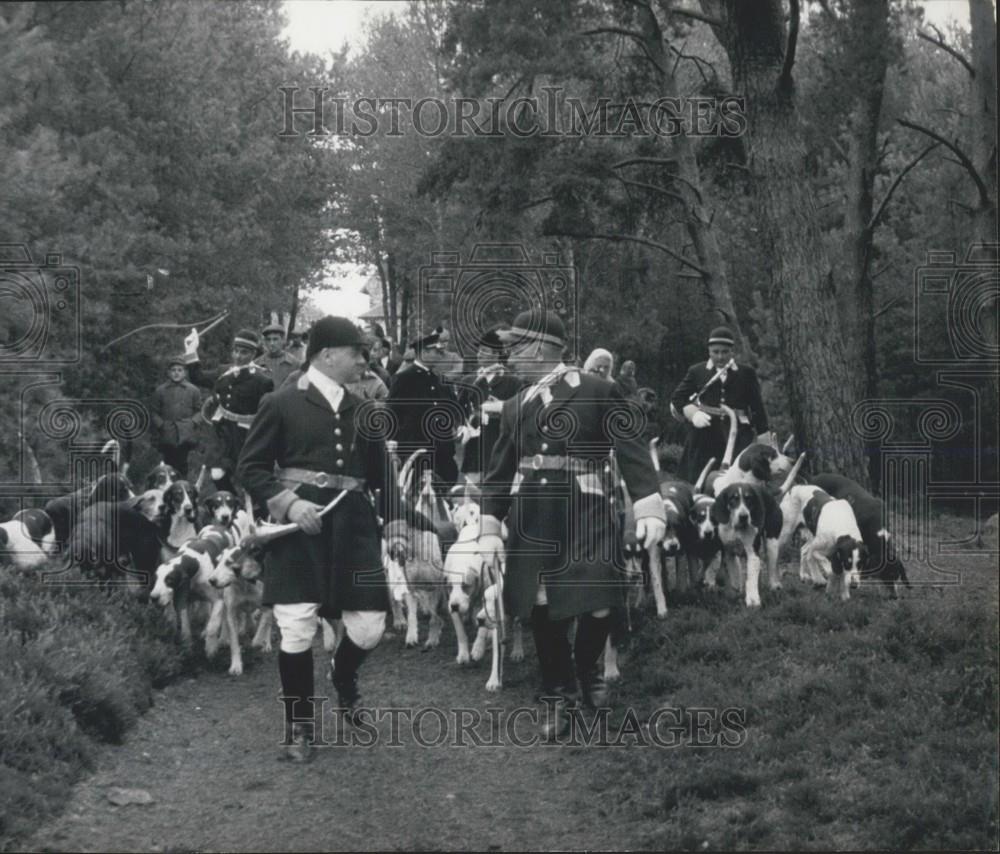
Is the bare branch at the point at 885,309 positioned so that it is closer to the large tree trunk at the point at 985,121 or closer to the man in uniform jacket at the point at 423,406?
the large tree trunk at the point at 985,121

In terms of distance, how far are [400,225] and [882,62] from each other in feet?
41.2

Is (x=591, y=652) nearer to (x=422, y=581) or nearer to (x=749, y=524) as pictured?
(x=749, y=524)

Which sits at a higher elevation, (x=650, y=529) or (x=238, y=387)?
(x=238, y=387)

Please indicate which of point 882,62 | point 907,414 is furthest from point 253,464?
point 907,414

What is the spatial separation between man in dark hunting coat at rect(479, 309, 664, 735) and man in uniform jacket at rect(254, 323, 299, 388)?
6.48 m

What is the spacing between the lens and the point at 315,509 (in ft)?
23.9

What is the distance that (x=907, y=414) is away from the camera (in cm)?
2369

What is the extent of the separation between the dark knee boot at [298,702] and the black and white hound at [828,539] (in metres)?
4.51

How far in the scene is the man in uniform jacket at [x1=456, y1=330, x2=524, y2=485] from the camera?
13141 mm

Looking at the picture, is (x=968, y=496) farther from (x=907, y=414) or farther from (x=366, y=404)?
(x=366, y=404)

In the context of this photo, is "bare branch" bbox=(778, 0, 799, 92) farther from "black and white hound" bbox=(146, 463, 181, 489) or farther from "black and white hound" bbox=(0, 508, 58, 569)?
"black and white hound" bbox=(0, 508, 58, 569)
